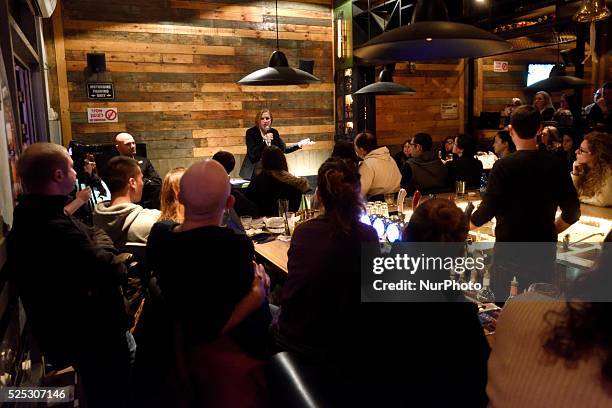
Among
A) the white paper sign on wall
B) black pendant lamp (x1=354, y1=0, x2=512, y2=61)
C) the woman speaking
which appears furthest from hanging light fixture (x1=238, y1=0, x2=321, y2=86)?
the white paper sign on wall

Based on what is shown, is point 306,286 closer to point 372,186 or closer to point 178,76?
point 372,186

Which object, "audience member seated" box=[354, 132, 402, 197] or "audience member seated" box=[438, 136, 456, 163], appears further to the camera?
"audience member seated" box=[438, 136, 456, 163]

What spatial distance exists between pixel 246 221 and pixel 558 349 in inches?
118

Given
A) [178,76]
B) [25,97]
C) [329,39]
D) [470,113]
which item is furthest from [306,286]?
[470,113]

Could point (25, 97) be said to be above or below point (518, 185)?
above

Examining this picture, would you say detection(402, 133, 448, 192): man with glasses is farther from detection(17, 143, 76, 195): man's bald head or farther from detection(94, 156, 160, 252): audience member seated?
detection(17, 143, 76, 195): man's bald head

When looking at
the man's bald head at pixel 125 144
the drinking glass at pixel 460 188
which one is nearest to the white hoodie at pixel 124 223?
the man's bald head at pixel 125 144

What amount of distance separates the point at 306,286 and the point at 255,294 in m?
0.34

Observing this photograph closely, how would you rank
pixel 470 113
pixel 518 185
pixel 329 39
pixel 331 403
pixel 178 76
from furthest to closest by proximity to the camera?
pixel 470 113, pixel 329 39, pixel 178 76, pixel 518 185, pixel 331 403

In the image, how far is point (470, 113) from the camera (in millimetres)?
8750

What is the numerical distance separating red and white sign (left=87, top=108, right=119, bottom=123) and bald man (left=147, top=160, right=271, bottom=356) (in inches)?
202

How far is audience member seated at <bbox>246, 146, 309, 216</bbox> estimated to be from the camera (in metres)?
4.14

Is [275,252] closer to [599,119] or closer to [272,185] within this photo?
[272,185]

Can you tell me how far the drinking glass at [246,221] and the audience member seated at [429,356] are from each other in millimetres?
2205
